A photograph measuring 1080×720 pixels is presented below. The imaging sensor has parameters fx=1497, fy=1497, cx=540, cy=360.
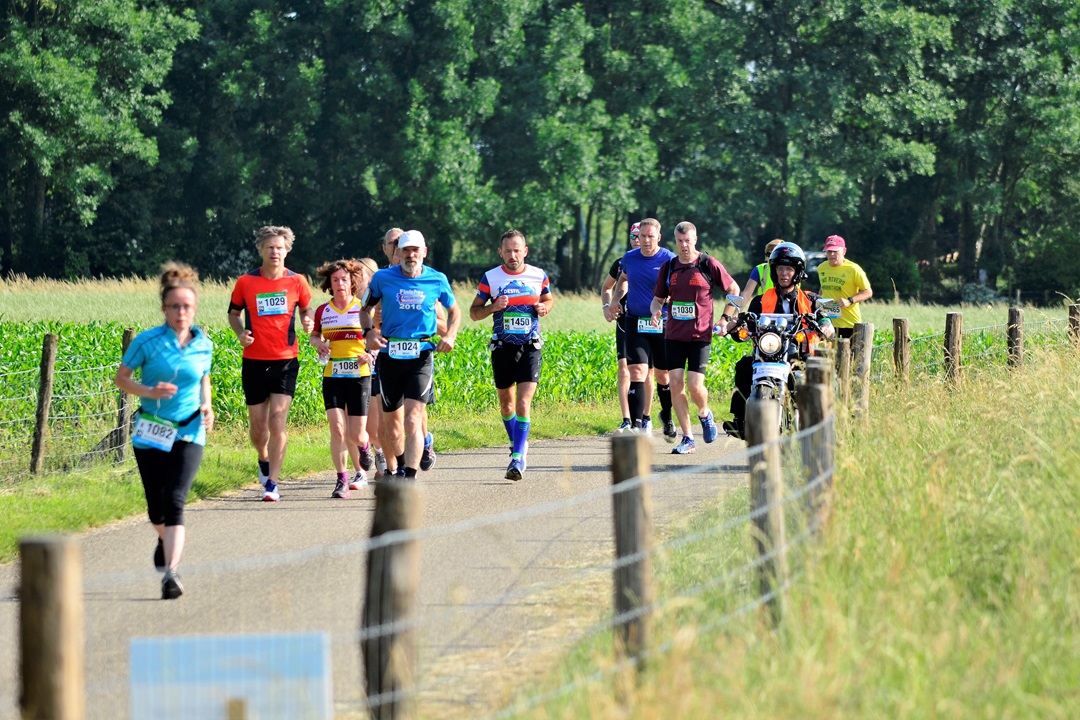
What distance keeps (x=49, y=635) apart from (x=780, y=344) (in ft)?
30.9

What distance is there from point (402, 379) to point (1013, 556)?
5688mm

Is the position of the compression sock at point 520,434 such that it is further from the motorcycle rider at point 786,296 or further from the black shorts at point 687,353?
the black shorts at point 687,353

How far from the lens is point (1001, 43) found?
194 feet

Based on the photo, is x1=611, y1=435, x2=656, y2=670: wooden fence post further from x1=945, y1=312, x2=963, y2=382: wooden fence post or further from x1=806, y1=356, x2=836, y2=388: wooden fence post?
x1=945, y1=312, x2=963, y2=382: wooden fence post

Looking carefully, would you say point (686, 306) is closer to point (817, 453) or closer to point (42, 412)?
point (42, 412)

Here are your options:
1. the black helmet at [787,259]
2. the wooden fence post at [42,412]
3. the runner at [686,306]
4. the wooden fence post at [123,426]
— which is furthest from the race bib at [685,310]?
the wooden fence post at [42,412]

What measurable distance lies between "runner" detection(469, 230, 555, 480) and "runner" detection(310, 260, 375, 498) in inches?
39.0

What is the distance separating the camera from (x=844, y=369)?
11.0 metres

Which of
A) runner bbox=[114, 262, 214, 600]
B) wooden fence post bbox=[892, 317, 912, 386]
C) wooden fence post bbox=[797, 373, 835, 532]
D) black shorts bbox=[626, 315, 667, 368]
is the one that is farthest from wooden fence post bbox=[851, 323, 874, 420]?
runner bbox=[114, 262, 214, 600]

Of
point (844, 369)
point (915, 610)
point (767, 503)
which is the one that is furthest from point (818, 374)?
point (844, 369)

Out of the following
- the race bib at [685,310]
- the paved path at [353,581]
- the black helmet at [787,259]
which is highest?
the black helmet at [787,259]

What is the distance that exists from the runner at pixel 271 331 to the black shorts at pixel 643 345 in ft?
13.5

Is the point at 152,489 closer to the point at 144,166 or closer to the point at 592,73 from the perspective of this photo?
the point at 144,166

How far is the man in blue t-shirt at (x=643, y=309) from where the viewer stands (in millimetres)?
14555
